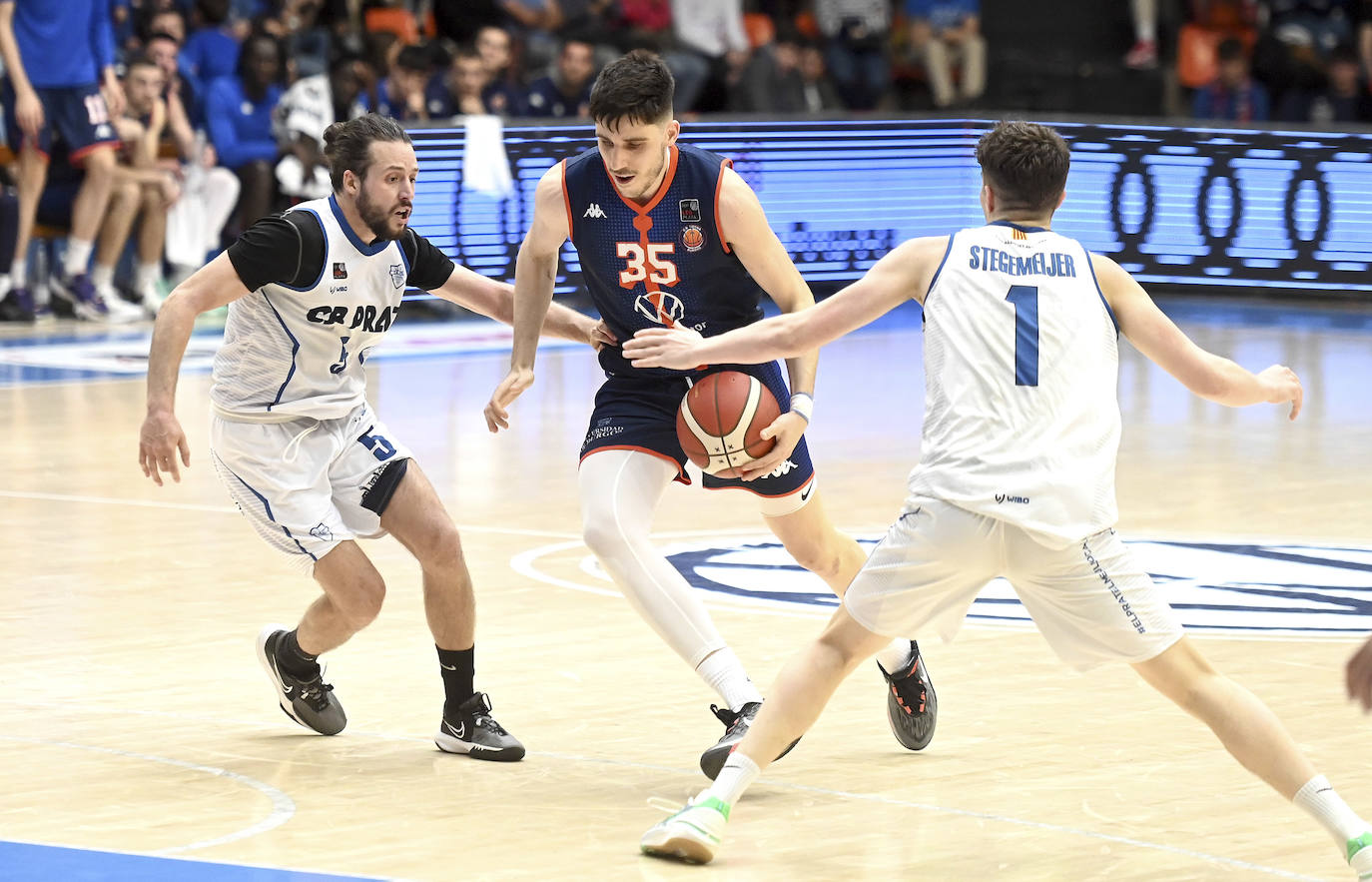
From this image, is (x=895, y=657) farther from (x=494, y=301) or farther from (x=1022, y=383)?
(x=494, y=301)

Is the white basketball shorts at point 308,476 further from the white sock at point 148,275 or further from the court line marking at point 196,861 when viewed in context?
the white sock at point 148,275

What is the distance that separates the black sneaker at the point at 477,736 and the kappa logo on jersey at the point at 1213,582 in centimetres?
217

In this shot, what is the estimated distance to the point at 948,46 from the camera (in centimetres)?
2252

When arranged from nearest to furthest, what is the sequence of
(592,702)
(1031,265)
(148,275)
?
(1031,265), (592,702), (148,275)

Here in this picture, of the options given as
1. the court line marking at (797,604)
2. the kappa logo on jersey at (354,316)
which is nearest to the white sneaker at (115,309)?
the court line marking at (797,604)

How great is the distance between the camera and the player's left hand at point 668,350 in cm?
511

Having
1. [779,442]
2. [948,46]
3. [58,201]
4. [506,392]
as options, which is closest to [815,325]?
[779,442]

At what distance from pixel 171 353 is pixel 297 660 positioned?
3.15 feet

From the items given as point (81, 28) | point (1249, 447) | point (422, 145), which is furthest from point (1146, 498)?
point (81, 28)

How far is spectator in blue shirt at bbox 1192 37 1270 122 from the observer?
802 inches

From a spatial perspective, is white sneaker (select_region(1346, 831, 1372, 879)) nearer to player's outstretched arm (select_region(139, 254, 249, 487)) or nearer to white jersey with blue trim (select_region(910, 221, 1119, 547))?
white jersey with blue trim (select_region(910, 221, 1119, 547))

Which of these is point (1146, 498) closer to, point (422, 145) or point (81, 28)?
point (422, 145)

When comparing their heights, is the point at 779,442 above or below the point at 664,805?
above

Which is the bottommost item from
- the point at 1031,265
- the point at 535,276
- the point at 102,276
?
the point at 102,276
